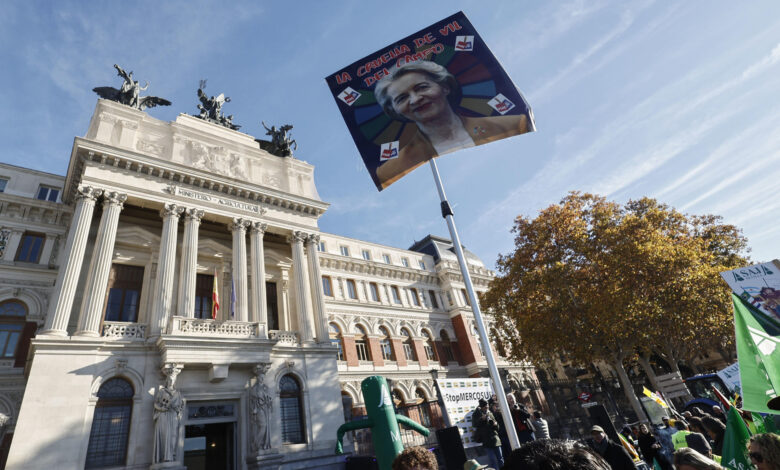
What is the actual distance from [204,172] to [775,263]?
72.2ft

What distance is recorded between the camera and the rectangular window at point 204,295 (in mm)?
19969

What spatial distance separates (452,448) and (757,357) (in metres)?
4.14

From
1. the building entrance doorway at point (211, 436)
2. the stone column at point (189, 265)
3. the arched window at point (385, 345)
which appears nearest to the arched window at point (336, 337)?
the arched window at point (385, 345)

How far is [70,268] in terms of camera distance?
1506cm

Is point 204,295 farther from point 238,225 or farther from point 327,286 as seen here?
point 327,286

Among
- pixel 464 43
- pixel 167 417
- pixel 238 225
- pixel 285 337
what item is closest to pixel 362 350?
pixel 285 337

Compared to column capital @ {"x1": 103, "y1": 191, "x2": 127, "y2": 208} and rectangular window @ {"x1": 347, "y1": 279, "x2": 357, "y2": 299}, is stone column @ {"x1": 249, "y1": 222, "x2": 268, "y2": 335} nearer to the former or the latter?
column capital @ {"x1": 103, "y1": 191, "x2": 127, "y2": 208}

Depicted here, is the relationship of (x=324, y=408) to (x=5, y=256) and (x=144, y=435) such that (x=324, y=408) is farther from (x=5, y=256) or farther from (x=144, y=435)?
(x=5, y=256)

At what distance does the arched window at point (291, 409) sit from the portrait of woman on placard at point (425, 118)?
1304 centimetres

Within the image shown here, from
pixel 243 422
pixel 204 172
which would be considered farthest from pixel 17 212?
pixel 243 422

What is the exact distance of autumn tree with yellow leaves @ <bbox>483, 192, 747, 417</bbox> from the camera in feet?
65.5

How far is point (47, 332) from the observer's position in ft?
44.5

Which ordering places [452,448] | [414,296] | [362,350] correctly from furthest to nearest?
[414,296] → [362,350] → [452,448]

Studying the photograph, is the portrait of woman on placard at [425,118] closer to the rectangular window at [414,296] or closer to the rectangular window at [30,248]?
the rectangular window at [30,248]
